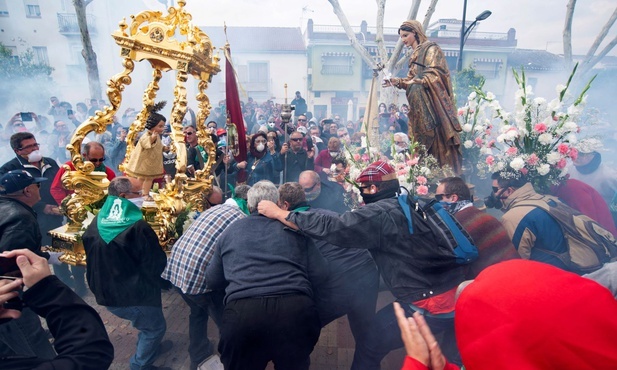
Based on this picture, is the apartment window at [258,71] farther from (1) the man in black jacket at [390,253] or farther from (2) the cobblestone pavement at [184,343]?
(1) the man in black jacket at [390,253]

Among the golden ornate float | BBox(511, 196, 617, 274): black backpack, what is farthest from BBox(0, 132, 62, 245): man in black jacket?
BBox(511, 196, 617, 274): black backpack

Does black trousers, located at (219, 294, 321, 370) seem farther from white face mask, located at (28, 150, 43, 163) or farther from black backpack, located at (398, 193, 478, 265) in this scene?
white face mask, located at (28, 150, 43, 163)

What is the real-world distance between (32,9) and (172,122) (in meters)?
29.3

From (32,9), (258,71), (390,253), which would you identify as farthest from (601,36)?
(32,9)

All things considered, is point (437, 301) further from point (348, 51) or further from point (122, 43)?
point (348, 51)

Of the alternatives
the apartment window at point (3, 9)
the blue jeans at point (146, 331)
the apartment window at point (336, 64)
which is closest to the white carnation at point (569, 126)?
the blue jeans at point (146, 331)

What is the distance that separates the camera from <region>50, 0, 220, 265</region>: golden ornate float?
14.3 ft

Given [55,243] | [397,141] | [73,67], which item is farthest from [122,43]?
[73,67]

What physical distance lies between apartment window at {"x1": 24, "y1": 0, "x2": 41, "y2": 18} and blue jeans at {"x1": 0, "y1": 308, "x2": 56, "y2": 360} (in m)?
30.3

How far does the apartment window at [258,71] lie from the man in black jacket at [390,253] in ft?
108

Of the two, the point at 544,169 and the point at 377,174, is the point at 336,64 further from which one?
the point at 377,174

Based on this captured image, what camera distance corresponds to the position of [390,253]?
9.48 ft

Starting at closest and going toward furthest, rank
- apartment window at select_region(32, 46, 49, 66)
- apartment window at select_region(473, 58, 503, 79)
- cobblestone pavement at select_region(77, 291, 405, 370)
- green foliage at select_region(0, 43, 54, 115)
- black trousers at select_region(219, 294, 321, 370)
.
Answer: black trousers at select_region(219, 294, 321, 370) < cobblestone pavement at select_region(77, 291, 405, 370) < green foliage at select_region(0, 43, 54, 115) < apartment window at select_region(32, 46, 49, 66) < apartment window at select_region(473, 58, 503, 79)

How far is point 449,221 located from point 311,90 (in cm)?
3171
